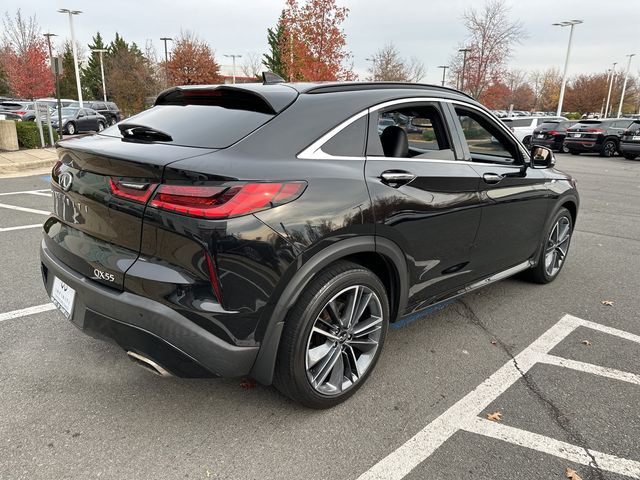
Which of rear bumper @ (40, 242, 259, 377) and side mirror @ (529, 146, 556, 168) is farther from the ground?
side mirror @ (529, 146, 556, 168)

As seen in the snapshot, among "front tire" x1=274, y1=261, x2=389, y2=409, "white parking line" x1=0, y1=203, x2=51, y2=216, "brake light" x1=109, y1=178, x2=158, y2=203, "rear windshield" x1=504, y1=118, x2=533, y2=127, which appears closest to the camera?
"brake light" x1=109, y1=178, x2=158, y2=203

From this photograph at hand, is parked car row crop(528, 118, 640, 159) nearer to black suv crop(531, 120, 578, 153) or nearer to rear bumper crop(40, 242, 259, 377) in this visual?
black suv crop(531, 120, 578, 153)

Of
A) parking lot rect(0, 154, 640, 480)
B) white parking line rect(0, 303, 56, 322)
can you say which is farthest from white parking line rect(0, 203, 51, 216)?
white parking line rect(0, 303, 56, 322)

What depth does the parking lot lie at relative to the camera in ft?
7.38

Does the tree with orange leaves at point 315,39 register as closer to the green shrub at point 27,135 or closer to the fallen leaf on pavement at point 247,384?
the green shrub at point 27,135

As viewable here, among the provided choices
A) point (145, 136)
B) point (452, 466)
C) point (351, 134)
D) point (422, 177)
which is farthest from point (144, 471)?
point (422, 177)

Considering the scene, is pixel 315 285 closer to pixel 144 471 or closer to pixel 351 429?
pixel 351 429

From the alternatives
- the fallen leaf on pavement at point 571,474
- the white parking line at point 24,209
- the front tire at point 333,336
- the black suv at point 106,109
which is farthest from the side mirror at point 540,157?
the black suv at point 106,109

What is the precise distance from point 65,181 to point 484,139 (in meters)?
3.11

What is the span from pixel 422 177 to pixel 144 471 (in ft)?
6.92

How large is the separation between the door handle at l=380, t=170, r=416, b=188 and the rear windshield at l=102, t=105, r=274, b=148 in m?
0.70

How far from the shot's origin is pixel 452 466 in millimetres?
2260

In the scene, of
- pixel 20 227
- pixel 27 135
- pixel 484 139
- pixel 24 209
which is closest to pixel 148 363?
pixel 484 139

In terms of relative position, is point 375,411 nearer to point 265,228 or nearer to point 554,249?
point 265,228
